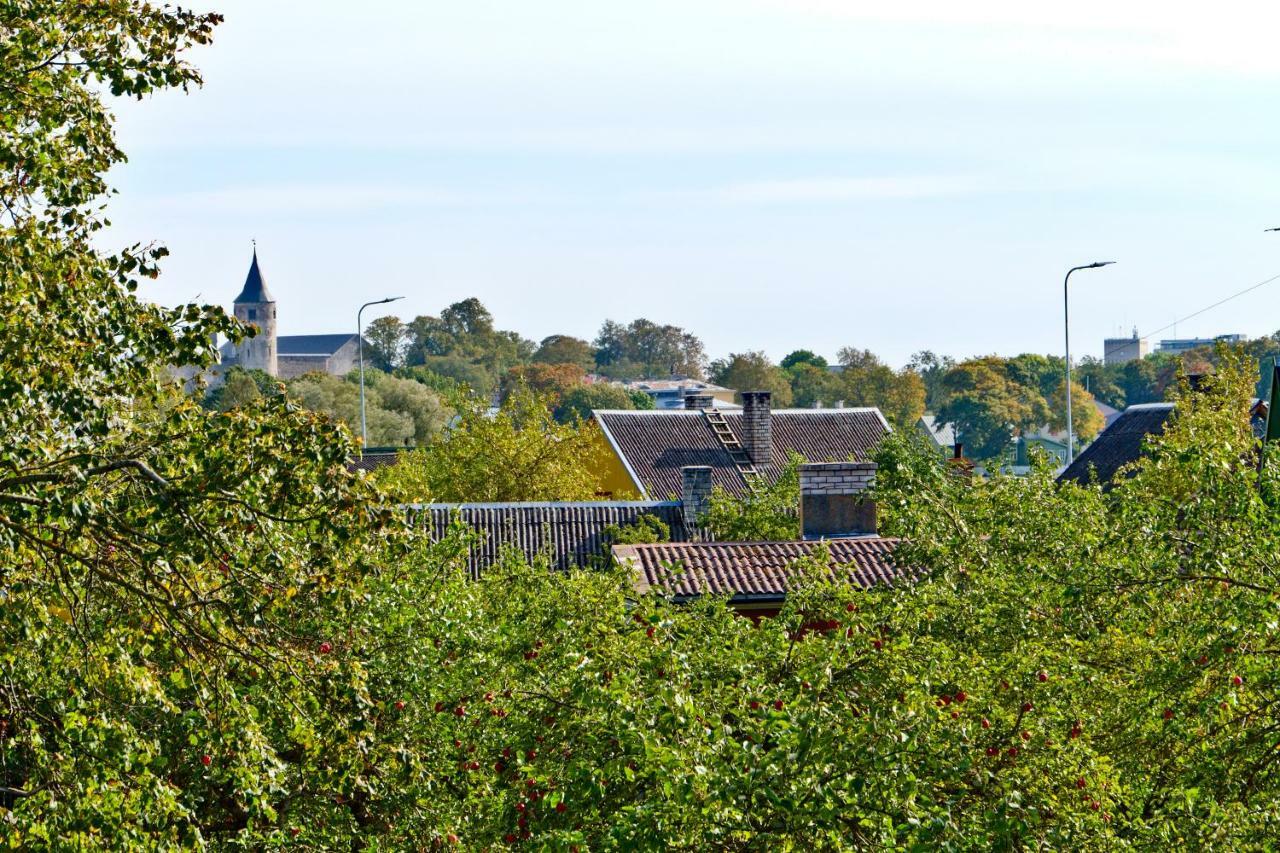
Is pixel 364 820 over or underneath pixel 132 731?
underneath

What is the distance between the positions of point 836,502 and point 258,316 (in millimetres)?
143894

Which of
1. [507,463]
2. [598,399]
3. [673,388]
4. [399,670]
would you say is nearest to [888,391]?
[598,399]

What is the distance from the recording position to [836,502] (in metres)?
27.0

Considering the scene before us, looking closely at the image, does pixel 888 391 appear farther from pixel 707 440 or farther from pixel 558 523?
pixel 558 523

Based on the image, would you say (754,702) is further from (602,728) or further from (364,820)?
(364,820)

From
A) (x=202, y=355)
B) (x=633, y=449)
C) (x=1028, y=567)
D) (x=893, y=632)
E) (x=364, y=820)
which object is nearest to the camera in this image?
(x=202, y=355)

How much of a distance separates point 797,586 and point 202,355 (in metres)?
5.29

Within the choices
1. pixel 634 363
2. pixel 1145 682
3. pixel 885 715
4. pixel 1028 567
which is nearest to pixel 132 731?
pixel 885 715

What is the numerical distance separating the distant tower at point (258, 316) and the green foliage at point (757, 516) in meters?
133

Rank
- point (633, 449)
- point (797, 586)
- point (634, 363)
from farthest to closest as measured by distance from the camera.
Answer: point (634, 363) < point (633, 449) < point (797, 586)

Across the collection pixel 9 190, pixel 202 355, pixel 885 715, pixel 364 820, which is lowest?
pixel 364 820

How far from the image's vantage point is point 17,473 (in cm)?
984

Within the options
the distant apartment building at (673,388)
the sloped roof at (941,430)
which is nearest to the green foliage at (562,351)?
the distant apartment building at (673,388)

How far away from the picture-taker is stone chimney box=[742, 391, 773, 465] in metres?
46.8
